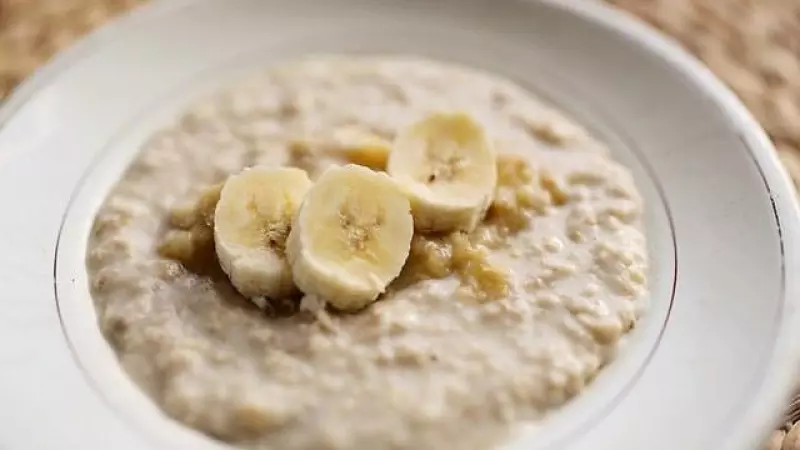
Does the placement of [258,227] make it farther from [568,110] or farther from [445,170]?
[568,110]

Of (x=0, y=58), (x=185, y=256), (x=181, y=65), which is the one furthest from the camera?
(x=0, y=58)

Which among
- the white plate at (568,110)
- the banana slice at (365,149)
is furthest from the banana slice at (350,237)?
the white plate at (568,110)

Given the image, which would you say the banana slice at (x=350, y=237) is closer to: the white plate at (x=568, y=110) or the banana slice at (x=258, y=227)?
the banana slice at (x=258, y=227)

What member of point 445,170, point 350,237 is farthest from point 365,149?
point 350,237

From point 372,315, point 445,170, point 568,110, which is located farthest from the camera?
point 568,110

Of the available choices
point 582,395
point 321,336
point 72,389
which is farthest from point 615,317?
point 72,389

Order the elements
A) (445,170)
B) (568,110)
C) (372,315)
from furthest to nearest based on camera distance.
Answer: (568,110) → (445,170) → (372,315)

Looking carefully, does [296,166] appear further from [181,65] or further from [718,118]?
[718,118]
